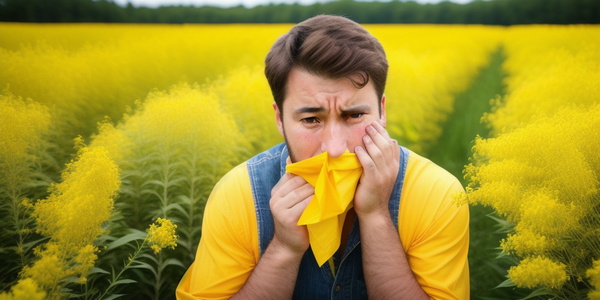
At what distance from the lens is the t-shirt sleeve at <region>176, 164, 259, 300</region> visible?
2.25 meters

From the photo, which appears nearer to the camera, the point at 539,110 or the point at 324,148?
the point at 324,148

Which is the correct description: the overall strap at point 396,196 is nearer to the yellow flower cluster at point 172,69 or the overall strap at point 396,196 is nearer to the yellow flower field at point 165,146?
the yellow flower field at point 165,146

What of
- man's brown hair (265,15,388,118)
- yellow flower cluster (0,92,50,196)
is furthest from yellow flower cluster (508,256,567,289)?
yellow flower cluster (0,92,50,196)

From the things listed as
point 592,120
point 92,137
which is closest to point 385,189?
point 592,120

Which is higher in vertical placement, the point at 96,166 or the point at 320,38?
the point at 320,38

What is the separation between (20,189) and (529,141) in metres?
2.68

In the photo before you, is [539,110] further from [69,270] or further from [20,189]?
[20,189]

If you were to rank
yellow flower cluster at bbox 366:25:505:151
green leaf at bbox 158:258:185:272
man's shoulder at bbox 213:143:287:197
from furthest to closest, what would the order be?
yellow flower cluster at bbox 366:25:505:151 < green leaf at bbox 158:258:185:272 < man's shoulder at bbox 213:143:287:197

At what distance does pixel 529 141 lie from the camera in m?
2.27

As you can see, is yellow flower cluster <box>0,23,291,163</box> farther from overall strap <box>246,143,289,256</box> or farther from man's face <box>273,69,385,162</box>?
man's face <box>273,69,385,162</box>

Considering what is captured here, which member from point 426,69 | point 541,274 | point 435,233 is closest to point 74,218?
point 435,233

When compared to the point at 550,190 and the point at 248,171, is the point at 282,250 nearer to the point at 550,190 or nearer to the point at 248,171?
the point at 248,171

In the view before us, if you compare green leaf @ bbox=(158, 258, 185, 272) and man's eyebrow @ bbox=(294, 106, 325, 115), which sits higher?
man's eyebrow @ bbox=(294, 106, 325, 115)

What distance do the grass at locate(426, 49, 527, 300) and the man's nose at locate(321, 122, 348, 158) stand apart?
3.06ft
